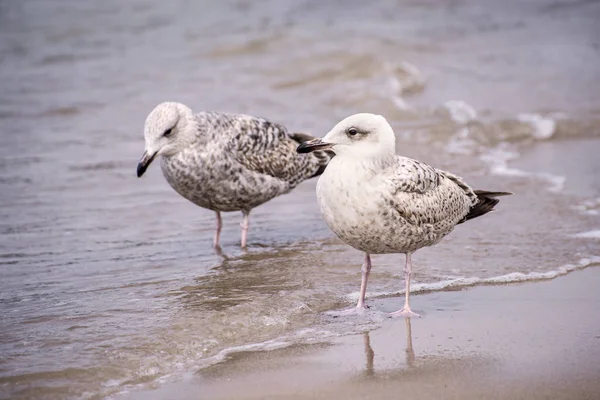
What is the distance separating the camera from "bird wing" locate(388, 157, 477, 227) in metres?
5.34

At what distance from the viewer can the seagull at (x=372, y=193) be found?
16.9 ft

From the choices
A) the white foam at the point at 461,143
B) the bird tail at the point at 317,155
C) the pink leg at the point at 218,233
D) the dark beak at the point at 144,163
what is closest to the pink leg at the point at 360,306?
the dark beak at the point at 144,163

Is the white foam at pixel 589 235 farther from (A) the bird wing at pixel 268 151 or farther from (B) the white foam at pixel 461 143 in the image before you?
(B) the white foam at pixel 461 143

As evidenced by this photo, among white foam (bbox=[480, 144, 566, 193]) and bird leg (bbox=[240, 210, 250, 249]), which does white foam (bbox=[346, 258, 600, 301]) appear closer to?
bird leg (bbox=[240, 210, 250, 249])

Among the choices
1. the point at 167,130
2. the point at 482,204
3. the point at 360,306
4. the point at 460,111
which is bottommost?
the point at 360,306

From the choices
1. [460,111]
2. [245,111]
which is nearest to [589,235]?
[460,111]

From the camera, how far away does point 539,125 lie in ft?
35.5

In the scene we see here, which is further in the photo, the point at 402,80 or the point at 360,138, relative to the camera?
the point at 402,80

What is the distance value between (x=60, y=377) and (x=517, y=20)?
46.9 feet

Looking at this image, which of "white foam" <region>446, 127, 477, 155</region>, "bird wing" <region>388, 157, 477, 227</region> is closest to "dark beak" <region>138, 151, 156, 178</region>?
"bird wing" <region>388, 157, 477, 227</region>

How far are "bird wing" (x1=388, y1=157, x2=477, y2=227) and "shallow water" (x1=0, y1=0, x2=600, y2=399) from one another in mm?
519

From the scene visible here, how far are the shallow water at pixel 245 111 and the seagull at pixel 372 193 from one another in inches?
20.2

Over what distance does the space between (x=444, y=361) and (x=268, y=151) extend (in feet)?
10.2

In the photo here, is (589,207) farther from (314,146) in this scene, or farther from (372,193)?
(314,146)
